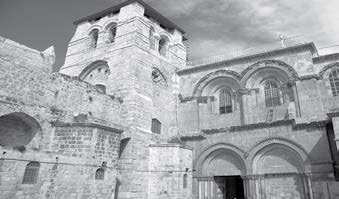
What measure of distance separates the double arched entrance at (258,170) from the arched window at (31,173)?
28.8ft

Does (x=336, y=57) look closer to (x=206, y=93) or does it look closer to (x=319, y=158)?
(x=319, y=158)

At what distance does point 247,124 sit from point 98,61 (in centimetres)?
1055

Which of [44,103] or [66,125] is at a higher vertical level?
[44,103]

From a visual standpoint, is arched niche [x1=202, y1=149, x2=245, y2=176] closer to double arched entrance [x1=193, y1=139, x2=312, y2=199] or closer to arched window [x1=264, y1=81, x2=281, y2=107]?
double arched entrance [x1=193, y1=139, x2=312, y2=199]

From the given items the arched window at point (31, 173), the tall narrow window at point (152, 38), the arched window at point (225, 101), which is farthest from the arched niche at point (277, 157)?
the arched window at point (31, 173)

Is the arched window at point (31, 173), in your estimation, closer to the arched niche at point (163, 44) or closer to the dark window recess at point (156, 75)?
the dark window recess at point (156, 75)

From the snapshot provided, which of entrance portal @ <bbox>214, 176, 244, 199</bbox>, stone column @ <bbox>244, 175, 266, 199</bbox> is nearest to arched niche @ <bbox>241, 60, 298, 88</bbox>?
stone column @ <bbox>244, 175, 266, 199</bbox>

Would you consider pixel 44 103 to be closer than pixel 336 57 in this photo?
Yes

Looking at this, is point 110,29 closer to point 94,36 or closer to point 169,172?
point 94,36

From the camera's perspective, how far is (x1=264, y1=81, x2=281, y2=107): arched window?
15328mm

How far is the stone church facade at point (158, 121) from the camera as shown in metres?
11.0

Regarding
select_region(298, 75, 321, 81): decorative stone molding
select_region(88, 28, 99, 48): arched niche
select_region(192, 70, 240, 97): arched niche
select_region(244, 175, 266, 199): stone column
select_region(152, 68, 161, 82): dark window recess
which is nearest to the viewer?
select_region(244, 175, 266, 199): stone column

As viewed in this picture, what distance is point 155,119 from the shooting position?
16.5 m

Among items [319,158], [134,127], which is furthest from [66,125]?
[319,158]
